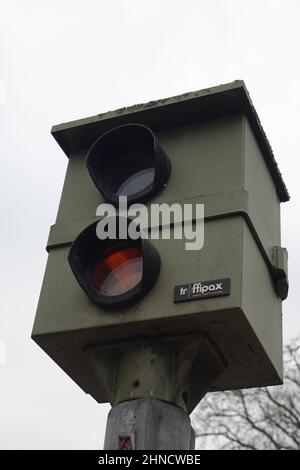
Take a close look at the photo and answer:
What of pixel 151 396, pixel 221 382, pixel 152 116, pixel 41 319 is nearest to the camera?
pixel 151 396

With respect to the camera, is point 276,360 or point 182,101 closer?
point 276,360

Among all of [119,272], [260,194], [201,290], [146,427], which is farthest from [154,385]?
[260,194]

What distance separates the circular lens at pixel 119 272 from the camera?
3.89 metres

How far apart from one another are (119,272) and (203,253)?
484 millimetres

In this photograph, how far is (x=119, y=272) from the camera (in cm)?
396

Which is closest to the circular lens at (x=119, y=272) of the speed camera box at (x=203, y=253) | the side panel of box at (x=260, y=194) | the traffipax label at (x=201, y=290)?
the speed camera box at (x=203, y=253)

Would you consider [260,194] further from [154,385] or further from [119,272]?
[154,385]

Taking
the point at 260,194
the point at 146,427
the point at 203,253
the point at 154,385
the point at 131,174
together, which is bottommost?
the point at 146,427

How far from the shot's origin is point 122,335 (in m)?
3.85

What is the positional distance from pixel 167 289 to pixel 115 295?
29 centimetres

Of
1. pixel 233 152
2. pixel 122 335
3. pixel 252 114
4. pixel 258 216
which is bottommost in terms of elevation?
pixel 122 335
